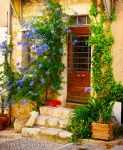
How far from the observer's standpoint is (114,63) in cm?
1138

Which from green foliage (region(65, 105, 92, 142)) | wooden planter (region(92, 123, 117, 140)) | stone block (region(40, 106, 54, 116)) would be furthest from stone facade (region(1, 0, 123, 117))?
wooden planter (region(92, 123, 117, 140))

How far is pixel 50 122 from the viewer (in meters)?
11.3

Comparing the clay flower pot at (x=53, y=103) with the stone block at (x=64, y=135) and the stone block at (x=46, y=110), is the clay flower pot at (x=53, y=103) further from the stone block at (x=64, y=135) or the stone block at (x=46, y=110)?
the stone block at (x=64, y=135)

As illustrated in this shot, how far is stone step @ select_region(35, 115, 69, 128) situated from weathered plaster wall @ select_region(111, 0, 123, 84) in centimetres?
194

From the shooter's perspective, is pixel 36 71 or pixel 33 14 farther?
pixel 33 14

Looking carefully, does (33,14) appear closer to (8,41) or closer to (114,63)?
(8,41)

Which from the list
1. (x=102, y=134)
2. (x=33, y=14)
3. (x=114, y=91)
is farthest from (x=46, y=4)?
(x=102, y=134)

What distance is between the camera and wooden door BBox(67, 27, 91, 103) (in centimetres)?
1221

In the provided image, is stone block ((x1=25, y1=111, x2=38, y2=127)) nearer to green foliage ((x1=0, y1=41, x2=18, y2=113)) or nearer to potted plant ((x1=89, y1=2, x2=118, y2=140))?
green foliage ((x1=0, y1=41, x2=18, y2=113))

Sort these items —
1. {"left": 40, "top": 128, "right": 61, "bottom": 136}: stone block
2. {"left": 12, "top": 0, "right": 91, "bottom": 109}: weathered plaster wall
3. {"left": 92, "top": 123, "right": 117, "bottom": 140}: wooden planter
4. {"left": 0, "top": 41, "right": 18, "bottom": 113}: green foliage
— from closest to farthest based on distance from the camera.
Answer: {"left": 92, "top": 123, "right": 117, "bottom": 140}: wooden planter, {"left": 40, "top": 128, "right": 61, "bottom": 136}: stone block, {"left": 12, "top": 0, "right": 91, "bottom": 109}: weathered plaster wall, {"left": 0, "top": 41, "right": 18, "bottom": 113}: green foliage

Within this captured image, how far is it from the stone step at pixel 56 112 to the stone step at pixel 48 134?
1.96 feet

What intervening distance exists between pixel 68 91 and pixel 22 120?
176 centimetres

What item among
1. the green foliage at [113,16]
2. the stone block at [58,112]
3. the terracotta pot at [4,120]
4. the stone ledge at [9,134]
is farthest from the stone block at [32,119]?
the green foliage at [113,16]

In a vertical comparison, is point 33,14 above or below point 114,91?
above
